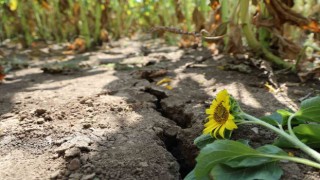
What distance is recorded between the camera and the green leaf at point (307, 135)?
1.14 meters

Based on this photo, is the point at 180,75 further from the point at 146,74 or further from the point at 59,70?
the point at 59,70

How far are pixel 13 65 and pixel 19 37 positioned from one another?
2059 millimetres

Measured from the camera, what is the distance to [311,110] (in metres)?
1.21

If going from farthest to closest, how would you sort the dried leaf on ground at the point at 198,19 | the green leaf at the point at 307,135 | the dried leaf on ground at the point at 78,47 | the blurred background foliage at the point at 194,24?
the dried leaf on ground at the point at 78,47, the dried leaf on ground at the point at 198,19, the blurred background foliage at the point at 194,24, the green leaf at the point at 307,135

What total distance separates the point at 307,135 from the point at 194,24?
309cm

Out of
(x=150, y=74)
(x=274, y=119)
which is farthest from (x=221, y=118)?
(x=150, y=74)

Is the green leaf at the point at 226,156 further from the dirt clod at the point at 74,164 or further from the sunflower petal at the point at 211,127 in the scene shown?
the dirt clod at the point at 74,164

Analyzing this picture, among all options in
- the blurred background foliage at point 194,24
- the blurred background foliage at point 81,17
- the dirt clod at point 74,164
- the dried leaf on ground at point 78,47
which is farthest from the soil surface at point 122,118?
the blurred background foliage at point 81,17

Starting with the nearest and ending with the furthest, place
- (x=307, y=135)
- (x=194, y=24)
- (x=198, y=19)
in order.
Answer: (x=307, y=135) < (x=198, y=19) < (x=194, y=24)

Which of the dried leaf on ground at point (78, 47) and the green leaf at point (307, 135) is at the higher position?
the green leaf at point (307, 135)

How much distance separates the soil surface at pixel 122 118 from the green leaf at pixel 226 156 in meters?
0.15

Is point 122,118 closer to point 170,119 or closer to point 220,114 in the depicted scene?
point 170,119

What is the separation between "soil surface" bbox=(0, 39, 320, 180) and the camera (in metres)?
1.22

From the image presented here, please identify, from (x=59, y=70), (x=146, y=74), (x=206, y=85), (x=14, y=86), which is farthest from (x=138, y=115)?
(x=59, y=70)
